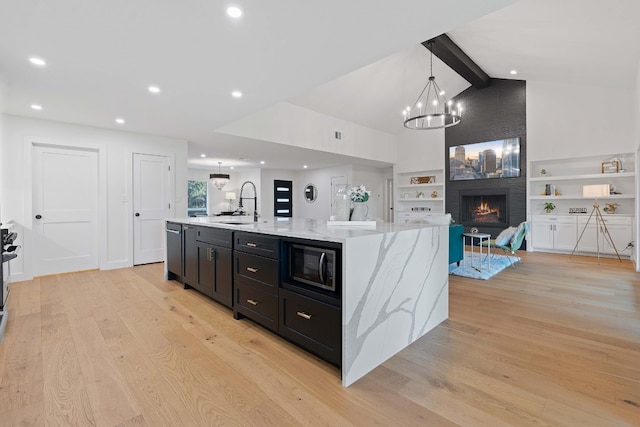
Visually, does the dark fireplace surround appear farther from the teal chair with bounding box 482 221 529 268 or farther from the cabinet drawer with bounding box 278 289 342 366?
the cabinet drawer with bounding box 278 289 342 366

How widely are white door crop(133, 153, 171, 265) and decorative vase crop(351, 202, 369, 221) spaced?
14.2 ft

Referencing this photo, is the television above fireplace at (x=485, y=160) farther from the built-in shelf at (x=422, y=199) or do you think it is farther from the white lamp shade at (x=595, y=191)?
the white lamp shade at (x=595, y=191)

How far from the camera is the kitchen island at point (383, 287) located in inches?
69.9

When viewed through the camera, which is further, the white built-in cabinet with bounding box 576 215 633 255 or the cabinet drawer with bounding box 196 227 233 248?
the white built-in cabinet with bounding box 576 215 633 255

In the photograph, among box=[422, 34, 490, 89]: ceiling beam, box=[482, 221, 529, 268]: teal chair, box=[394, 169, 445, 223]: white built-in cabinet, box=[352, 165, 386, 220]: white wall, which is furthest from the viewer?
box=[352, 165, 386, 220]: white wall

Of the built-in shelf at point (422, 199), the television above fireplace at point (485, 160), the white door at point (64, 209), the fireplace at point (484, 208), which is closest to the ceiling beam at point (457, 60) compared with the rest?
the television above fireplace at point (485, 160)

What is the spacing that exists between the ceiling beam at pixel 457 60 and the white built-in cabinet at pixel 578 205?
2325mm

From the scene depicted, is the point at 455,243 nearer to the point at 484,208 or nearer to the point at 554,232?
the point at 554,232

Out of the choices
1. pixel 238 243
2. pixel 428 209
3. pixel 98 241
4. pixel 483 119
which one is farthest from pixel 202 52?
pixel 428 209

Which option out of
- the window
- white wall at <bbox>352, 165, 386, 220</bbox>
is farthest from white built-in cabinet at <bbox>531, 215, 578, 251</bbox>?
the window

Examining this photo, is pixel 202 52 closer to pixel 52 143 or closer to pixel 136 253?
pixel 52 143

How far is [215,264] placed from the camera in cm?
306

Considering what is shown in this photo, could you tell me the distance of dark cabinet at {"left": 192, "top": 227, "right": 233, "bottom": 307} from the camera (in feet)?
9.35

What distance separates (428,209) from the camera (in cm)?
896
